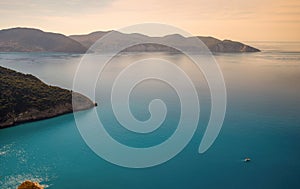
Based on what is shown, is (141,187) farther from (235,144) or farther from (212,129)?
(212,129)

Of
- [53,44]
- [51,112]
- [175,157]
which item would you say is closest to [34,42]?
[53,44]

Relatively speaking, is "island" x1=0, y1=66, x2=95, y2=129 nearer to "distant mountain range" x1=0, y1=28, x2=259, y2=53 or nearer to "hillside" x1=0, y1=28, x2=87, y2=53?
"distant mountain range" x1=0, y1=28, x2=259, y2=53

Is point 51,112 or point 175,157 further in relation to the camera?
point 51,112

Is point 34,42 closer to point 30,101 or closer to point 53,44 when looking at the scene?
point 53,44

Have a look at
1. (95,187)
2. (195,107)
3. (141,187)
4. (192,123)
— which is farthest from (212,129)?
(95,187)

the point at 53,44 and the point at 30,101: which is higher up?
the point at 53,44

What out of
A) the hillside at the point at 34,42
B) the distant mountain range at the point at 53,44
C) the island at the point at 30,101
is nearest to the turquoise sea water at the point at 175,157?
the island at the point at 30,101
